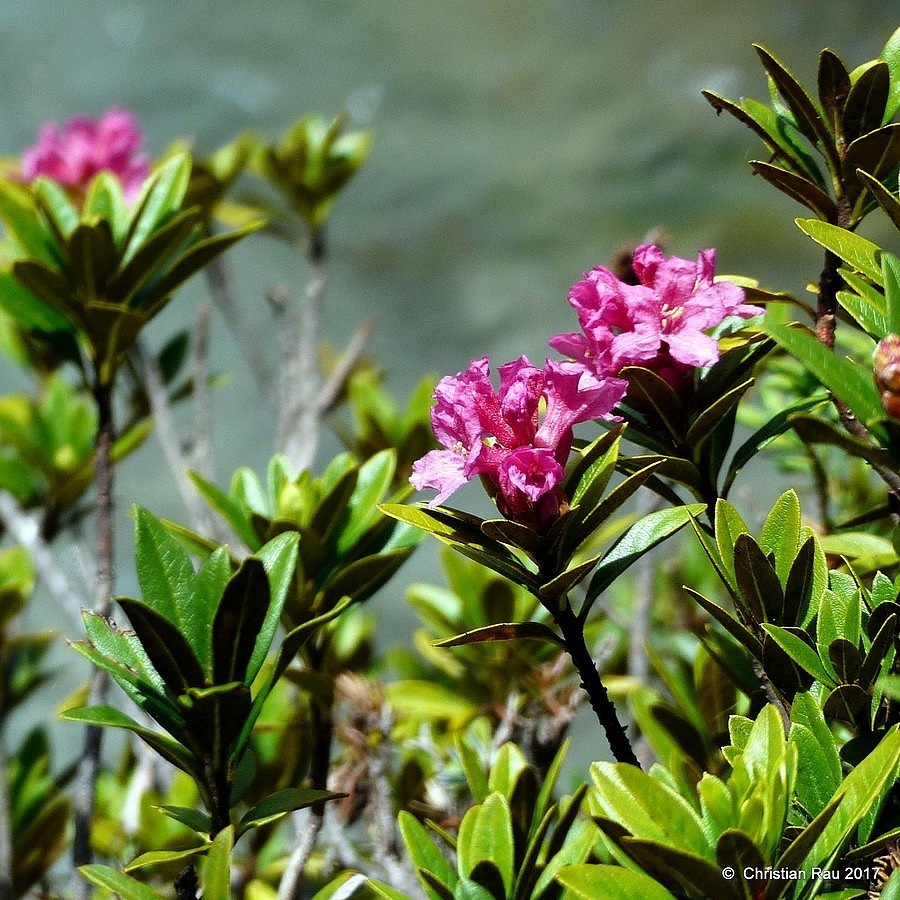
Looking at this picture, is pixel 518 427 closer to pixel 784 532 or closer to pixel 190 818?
pixel 784 532

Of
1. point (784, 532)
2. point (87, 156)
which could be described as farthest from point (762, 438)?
point (87, 156)

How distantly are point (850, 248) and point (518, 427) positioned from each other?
232 mm

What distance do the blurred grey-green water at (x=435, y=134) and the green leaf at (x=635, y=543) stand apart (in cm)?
248

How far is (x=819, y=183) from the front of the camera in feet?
2.34

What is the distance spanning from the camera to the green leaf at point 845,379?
0.55m

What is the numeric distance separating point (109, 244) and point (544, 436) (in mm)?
509

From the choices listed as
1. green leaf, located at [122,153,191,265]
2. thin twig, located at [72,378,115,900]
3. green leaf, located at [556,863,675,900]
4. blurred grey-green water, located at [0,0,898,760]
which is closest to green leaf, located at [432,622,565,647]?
green leaf, located at [556,863,675,900]

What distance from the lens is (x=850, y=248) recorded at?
24.6 inches

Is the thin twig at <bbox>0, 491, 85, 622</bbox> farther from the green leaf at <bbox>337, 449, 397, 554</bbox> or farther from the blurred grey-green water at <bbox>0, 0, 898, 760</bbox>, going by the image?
the blurred grey-green water at <bbox>0, 0, 898, 760</bbox>

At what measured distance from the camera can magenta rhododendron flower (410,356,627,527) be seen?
579 mm

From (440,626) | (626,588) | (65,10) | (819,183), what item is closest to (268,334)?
(65,10)

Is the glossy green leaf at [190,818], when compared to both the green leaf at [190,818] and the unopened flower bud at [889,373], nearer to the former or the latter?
the green leaf at [190,818]

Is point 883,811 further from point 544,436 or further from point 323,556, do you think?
point 323,556

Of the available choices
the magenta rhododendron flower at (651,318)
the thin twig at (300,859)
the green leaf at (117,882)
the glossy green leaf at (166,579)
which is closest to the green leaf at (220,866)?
the green leaf at (117,882)
